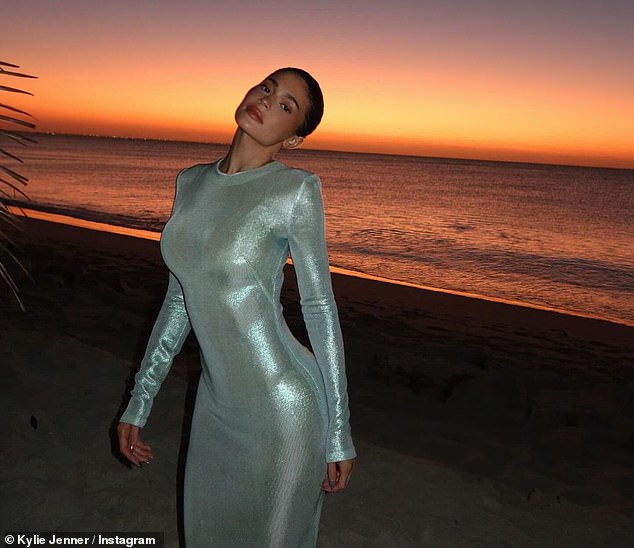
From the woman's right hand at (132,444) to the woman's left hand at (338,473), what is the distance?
0.61 metres

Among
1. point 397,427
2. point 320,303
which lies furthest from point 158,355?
point 397,427

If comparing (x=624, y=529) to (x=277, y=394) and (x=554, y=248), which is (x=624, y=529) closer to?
(x=277, y=394)

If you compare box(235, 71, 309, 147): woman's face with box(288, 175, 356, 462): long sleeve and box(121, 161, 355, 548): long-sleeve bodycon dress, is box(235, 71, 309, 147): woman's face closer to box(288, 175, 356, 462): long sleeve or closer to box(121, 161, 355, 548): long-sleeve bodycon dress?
box(121, 161, 355, 548): long-sleeve bodycon dress

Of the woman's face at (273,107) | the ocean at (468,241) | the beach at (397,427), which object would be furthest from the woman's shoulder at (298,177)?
the ocean at (468,241)

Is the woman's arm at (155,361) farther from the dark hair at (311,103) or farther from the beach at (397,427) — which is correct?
the beach at (397,427)

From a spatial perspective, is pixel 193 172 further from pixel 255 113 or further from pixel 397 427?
pixel 397 427

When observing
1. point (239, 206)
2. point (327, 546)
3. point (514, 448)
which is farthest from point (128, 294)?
point (239, 206)

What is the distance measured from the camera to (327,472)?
183 centimetres

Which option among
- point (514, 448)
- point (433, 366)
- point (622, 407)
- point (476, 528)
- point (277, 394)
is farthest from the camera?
point (433, 366)

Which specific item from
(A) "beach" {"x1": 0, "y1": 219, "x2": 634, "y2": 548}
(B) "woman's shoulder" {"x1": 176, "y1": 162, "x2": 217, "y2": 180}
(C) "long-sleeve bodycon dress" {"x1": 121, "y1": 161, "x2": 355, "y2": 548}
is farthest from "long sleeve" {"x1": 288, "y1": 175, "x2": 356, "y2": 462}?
(A) "beach" {"x1": 0, "y1": 219, "x2": 634, "y2": 548}

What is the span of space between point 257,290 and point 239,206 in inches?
8.7

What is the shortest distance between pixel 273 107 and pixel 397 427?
13.7 ft

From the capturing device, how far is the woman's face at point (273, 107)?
1.84 metres

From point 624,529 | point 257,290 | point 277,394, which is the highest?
point 257,290
